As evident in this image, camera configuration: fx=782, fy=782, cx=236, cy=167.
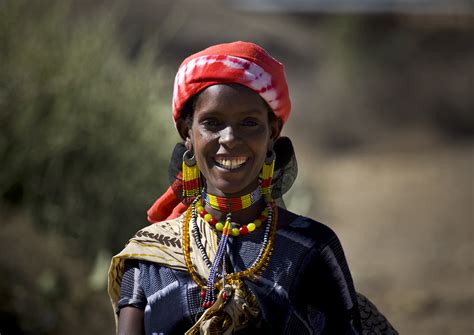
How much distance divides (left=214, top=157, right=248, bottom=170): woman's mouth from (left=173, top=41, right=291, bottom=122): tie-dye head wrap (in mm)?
220

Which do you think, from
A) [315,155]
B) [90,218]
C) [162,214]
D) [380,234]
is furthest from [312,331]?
[315,155]

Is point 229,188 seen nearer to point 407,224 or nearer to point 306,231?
point 306,231

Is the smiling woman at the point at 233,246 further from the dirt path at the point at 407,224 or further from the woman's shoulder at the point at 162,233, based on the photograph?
the dirt path at the point at 407,224

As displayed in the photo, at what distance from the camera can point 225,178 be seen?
8.91ft

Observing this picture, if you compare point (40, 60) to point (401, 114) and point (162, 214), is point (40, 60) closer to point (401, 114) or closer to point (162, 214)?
point (162, 214)

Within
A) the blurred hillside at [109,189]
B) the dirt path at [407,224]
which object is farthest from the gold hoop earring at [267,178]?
the dirt path at [407,224]

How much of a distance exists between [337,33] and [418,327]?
15773 mm

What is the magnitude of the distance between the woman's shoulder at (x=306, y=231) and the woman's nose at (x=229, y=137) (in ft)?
1.21

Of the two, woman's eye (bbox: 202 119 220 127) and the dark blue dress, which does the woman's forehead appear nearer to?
woman's eye (bbox: 202 119 220 127)

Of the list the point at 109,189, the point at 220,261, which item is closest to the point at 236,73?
the point at 220,261

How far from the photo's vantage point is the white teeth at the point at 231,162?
2691 mm

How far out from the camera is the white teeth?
106 inches

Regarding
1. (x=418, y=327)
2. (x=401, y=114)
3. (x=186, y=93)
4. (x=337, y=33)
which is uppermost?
(x=337, y=33)

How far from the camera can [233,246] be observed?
9.05 feet
